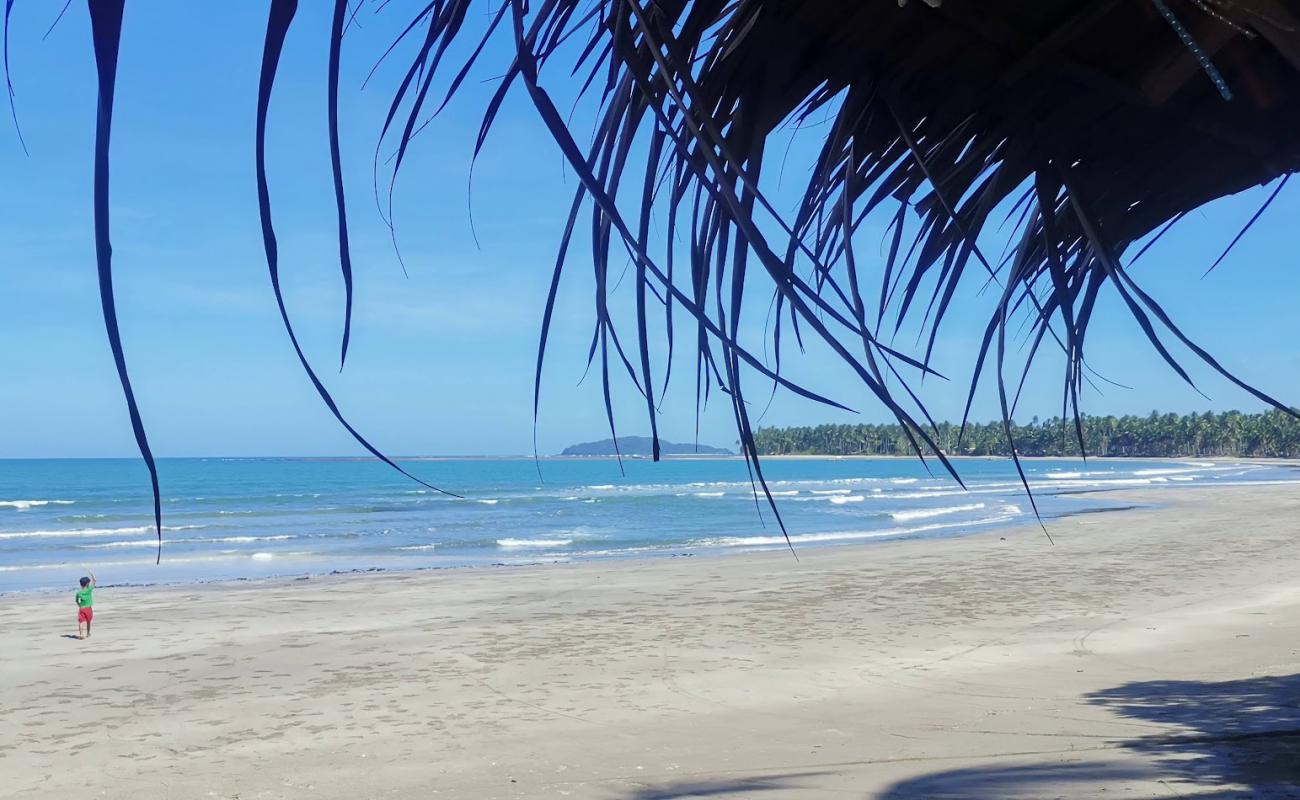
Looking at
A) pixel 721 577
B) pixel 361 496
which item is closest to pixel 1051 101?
pixel 721 577

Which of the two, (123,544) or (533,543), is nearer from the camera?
(533,543)

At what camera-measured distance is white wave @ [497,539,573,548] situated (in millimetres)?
28359

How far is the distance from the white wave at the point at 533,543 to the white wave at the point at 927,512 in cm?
1209

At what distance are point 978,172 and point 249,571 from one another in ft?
74.8

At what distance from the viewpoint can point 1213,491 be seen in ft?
156

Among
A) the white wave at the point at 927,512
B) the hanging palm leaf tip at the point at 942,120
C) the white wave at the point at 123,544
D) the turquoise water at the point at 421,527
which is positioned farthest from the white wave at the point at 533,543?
the hanging palm leaf tip at the point at 942,120

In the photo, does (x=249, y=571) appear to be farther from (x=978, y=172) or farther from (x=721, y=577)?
(x=978, y=172)

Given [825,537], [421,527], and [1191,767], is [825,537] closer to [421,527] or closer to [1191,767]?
[421,527]

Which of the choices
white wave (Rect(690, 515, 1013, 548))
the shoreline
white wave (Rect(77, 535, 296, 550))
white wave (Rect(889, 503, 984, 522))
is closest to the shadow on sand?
the shoreline

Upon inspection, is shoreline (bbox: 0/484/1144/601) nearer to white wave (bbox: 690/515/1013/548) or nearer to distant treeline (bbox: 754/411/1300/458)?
white wave (bbox: 690/515/1013/548)

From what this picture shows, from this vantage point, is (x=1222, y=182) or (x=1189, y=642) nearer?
(x=1222, y=182)

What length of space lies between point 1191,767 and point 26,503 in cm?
5651

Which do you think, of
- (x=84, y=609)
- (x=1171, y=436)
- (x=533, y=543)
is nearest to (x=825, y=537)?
(x=533, y=543)

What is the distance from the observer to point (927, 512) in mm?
39562
